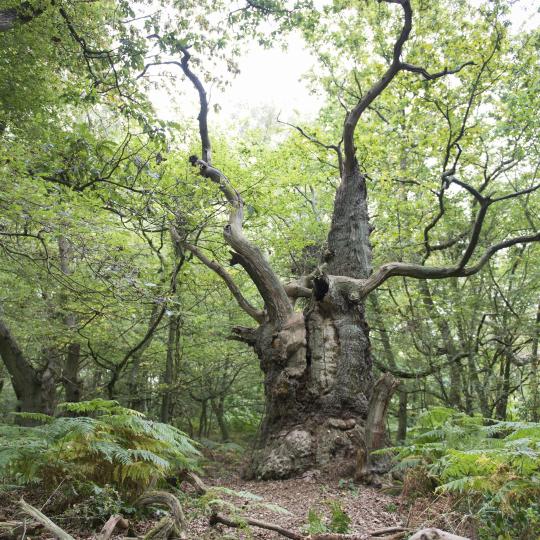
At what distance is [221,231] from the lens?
7180 mm

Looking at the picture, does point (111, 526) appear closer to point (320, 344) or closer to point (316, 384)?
point (316, 384)

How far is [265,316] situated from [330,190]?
6651 millimetres

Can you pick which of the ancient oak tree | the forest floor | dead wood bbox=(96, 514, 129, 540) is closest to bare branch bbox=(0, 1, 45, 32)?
the ancient oak tree

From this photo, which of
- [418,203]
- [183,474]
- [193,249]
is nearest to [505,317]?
[418,203]

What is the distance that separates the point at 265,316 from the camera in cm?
672

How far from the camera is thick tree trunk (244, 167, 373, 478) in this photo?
538 centimetres

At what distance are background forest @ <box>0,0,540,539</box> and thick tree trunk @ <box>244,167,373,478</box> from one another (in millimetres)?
791

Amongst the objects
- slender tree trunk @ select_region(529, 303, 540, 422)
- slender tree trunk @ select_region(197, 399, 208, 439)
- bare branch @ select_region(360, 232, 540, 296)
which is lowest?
slender tree trunk @ select_region(197, 399, 208, 439)

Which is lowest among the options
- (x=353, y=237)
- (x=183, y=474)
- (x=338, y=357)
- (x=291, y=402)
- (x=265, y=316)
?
(x=183, y=474)

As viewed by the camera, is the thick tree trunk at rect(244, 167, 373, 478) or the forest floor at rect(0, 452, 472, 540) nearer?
the forest floor at rect(0, 452, 472, 540)

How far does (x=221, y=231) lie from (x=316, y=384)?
3.02 meters

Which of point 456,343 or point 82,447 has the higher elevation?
point 456,343

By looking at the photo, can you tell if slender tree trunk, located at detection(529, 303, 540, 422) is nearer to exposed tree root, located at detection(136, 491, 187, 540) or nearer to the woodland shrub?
the woodland shrub

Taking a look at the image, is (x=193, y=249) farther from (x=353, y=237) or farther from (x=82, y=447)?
(x=82, y=447)
